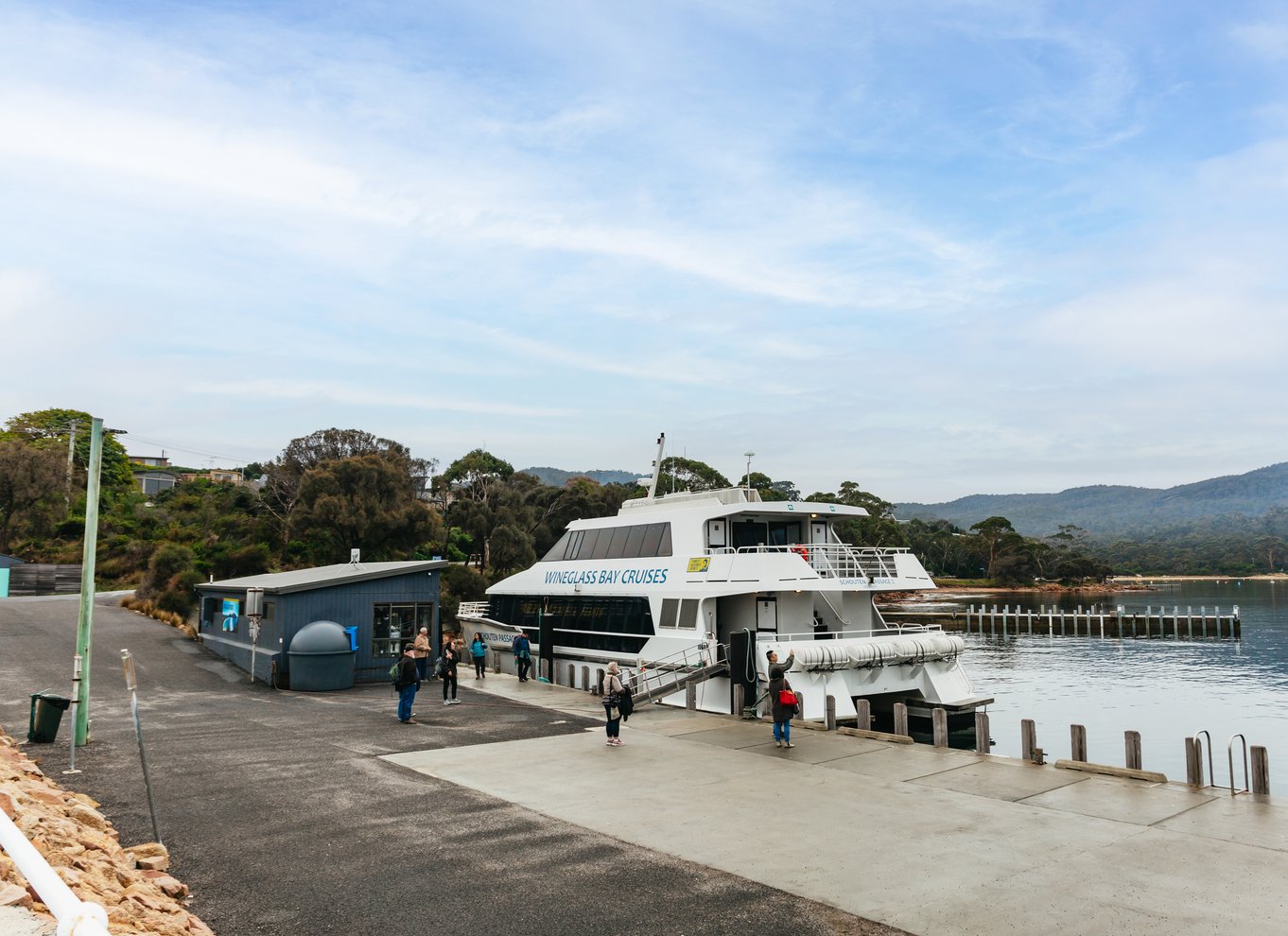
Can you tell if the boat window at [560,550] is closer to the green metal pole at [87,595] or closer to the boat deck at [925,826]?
the boat deck at [925,826]

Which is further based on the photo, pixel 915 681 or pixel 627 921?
pixel 915 681

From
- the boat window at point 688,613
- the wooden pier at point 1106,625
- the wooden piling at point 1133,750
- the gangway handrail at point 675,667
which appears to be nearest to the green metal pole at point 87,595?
the gangway handrail at point 675,667

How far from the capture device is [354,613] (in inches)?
875

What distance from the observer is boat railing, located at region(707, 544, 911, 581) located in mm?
21188

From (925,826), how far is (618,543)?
52.0 ft

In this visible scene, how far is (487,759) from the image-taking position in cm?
1345

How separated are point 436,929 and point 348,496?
165ft

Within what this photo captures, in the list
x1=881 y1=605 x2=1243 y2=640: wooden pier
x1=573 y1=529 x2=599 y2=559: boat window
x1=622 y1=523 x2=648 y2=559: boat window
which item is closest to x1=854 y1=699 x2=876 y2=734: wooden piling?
x1=622 y1=523 x2=648 y2=559: boat window

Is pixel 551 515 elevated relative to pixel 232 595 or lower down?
elevated

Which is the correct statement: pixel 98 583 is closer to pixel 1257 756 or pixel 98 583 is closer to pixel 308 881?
pixel 308 881

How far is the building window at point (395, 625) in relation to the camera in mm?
22750

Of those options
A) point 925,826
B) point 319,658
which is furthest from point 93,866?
point 319,658

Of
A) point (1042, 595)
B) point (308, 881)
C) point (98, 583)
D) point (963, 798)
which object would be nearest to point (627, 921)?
point (308, 881)

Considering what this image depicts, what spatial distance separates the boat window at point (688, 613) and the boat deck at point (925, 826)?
20.8 feet
